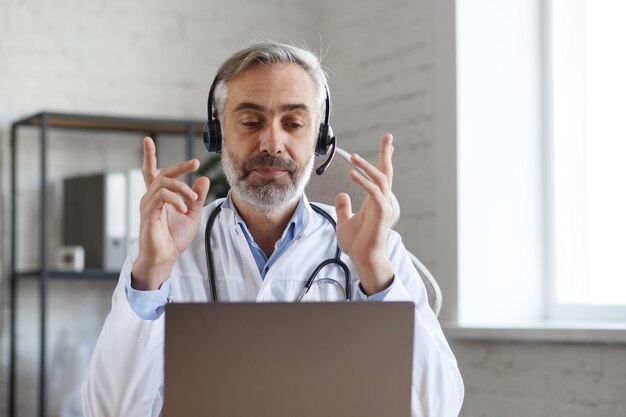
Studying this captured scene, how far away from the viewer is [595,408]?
2.87 meters

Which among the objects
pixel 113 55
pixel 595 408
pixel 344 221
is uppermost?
pixel 113 55

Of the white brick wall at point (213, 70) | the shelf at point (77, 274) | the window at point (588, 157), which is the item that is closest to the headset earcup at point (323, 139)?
the white brick wall at point (213, 70)

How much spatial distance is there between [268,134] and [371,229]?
363 millimetres

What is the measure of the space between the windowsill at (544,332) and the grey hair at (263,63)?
126 centimetres

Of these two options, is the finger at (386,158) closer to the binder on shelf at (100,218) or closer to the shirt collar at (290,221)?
the shirt collar at (290,221)

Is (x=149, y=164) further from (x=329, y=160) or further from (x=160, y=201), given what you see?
(x=329, y=160)

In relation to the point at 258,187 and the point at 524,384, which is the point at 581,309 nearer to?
the point at 524,384

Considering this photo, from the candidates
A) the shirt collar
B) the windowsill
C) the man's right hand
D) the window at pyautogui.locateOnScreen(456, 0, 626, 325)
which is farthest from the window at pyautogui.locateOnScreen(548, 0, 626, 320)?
the man's right hand

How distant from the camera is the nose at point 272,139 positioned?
6.02 feet

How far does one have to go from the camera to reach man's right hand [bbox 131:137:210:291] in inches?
58.6

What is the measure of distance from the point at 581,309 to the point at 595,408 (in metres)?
0.46

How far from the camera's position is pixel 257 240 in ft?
6.37

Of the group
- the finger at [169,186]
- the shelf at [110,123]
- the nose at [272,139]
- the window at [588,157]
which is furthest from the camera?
the shelf at [110,123]

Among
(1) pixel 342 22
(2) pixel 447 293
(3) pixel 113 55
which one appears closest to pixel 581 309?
(2) pixel 447 293
